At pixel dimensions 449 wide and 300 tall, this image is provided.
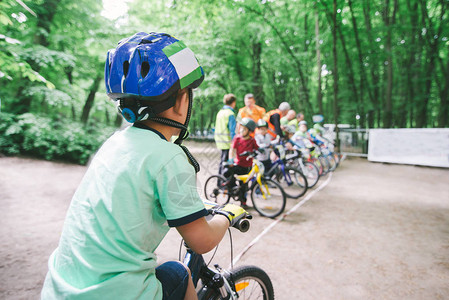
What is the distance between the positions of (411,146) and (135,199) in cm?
1301

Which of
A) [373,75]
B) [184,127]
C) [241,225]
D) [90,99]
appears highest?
[373,75]

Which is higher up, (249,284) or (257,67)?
(257,67)

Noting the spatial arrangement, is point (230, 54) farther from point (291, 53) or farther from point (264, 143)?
point (264, 143)

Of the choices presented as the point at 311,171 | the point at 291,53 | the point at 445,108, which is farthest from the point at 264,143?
the point at 445,108

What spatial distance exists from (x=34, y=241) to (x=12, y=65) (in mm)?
2463

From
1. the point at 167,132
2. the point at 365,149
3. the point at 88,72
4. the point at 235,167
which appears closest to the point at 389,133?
the point at 365,149

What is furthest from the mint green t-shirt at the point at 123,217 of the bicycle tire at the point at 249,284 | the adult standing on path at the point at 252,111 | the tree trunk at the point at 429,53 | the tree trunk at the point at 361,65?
the tree trunk at the point at 429,53

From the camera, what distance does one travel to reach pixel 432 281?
2.79 m

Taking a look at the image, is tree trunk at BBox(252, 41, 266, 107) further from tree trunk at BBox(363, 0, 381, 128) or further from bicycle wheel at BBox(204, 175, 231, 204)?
bicycle wheel at BBox(204, 175, 231, 204)

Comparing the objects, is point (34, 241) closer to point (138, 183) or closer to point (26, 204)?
point (26, 204)

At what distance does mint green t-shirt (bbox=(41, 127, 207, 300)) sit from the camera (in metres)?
0.78

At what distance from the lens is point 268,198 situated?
5133mm

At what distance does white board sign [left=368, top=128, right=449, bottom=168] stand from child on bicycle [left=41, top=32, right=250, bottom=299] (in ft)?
41.1

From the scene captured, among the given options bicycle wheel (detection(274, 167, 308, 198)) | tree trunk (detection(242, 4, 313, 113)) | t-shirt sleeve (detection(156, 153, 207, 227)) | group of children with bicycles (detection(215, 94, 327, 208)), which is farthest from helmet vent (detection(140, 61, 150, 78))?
tree trunk (detection(242, 4, 313, 113))
